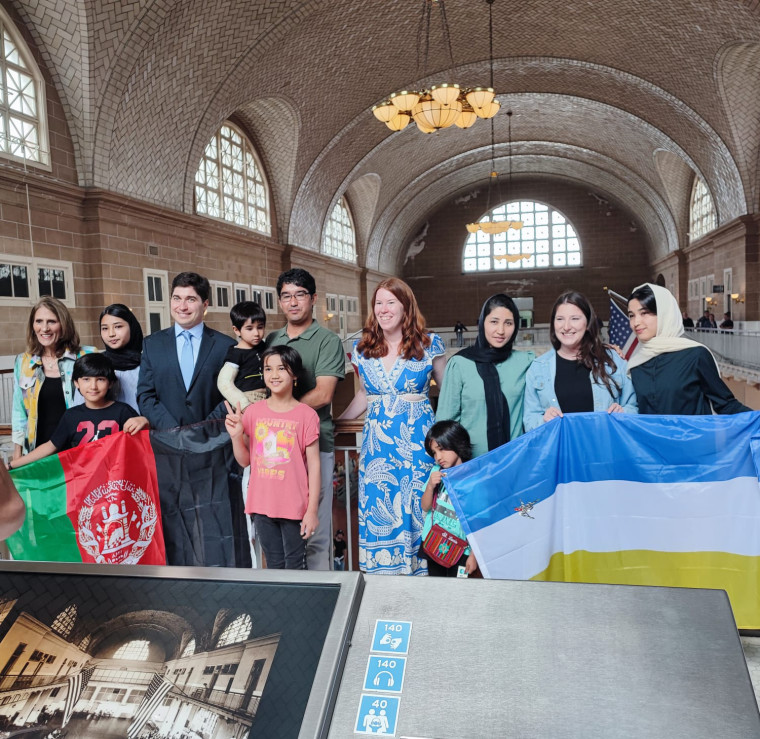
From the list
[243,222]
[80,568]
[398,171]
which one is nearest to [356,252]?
[398,171]

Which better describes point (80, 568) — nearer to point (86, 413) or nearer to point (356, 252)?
point (86, 413)

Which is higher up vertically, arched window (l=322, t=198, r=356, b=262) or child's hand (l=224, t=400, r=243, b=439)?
arched window (l=322, t=198, r=356, b=262)

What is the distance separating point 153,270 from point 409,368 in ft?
36.9

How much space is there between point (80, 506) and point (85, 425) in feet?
1.41

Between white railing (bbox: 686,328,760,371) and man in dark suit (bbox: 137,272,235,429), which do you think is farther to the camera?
white railing (bbox: 686,328,760,371)

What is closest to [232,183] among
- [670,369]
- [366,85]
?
[366,85]

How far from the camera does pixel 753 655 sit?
2.71 metres

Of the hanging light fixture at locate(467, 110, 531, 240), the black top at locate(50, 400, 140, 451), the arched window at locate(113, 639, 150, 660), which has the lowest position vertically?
the arched window at locate(113, 639, 150, 660)

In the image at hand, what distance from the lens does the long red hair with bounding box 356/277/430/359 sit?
3.37 m

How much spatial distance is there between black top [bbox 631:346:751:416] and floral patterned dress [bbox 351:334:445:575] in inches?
47.1

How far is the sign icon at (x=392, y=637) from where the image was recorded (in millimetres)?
1134

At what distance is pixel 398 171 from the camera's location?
1037 inches

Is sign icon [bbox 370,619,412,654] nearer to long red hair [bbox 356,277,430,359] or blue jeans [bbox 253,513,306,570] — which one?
blue jeans [bbox 253,513,306,570]

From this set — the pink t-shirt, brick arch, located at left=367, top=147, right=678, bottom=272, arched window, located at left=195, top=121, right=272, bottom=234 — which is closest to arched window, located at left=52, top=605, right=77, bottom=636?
the pink t-shirt
